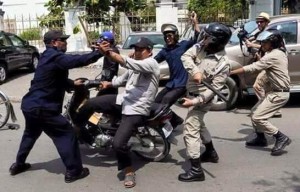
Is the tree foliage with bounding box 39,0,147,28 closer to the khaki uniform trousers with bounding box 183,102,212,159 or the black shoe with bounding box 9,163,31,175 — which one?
the black shoe with bounding box 9,163,31,175

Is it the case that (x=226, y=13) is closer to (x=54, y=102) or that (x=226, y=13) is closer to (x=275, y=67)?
(x=275, y=67)

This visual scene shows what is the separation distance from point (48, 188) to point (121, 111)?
1.17 m

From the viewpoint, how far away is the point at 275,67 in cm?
542

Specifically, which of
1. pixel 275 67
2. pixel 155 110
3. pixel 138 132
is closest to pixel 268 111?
pixel 275 67

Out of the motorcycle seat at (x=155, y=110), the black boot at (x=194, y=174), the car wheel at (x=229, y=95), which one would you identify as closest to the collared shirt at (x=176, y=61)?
the motorcycle seat at (x=155, y=110)

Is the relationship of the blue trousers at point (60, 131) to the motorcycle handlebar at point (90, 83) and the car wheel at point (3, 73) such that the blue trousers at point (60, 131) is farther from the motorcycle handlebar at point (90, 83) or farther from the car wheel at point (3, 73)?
the car wheel at point (3, 73)

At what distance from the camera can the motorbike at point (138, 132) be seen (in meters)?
5.18

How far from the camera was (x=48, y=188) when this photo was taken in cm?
469

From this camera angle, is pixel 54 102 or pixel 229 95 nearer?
pixel 54 102

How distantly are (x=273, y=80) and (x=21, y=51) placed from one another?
33.3 feet

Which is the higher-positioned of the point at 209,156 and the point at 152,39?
the point at 152,39

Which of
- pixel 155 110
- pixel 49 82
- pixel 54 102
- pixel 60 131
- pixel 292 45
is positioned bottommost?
pixel 60 131

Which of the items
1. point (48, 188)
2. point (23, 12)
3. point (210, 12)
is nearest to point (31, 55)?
point (210, 12)

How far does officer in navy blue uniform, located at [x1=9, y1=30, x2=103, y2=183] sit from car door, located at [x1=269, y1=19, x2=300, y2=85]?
4535 millimetres
